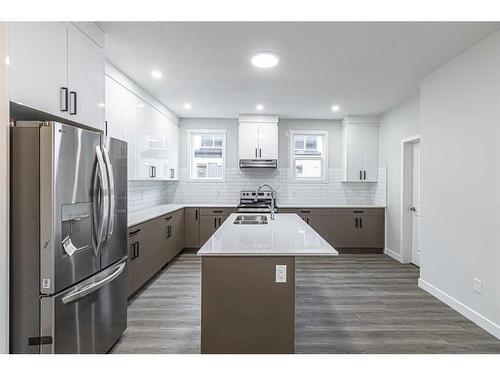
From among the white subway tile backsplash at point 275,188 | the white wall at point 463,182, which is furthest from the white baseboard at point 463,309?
the white subway tile backsplash at point 275,188

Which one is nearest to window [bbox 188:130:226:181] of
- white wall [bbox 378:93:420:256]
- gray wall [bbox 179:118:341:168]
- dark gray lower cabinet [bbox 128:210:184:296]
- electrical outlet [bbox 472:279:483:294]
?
gray wall [bbox 179:118:341:168]

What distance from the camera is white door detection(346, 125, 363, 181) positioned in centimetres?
584

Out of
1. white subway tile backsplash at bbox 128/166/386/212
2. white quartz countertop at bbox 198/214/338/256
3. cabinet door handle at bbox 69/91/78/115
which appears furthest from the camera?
white subway tile backsplash at bbox 128/166/386/212

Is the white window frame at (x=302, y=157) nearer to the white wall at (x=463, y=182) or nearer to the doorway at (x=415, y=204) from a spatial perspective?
the doorway at (x=415, y=204)

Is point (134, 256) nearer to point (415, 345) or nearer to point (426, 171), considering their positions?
point (415, 345)

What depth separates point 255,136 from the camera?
577 centimetres

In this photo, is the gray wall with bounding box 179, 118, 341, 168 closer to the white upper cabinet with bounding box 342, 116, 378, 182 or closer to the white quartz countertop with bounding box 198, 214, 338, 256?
the white upper cabinet with bounding box 342, 116, 378, 182

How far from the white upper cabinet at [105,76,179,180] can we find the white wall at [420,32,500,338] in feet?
11.6

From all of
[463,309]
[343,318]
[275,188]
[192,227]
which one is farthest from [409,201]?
[192,227]

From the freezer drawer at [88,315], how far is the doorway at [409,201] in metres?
4.18

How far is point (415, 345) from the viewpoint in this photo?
7.75 feet

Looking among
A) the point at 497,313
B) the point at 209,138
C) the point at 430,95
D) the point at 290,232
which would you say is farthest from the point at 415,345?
the point at 209,138

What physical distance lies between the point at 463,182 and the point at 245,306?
242cm

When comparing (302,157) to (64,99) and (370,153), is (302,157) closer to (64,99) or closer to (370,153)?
(370,153)
